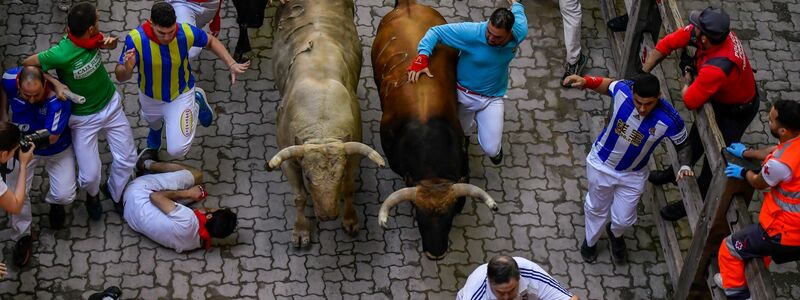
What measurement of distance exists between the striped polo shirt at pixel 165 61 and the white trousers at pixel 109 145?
38 cm

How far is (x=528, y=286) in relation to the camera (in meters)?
8.45

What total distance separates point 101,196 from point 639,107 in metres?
5.50

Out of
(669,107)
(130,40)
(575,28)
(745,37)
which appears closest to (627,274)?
(669,107)

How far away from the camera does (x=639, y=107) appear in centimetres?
994

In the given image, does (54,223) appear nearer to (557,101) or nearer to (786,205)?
(557,101)

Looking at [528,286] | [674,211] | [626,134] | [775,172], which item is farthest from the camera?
[674,211]

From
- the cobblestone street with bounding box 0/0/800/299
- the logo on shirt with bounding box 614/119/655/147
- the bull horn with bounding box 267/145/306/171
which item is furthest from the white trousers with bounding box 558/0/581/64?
the bull horn with bounding box 267/145/306/171

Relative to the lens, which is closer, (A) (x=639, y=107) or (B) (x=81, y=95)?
(A) (x=639, y=107)

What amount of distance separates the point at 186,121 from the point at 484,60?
2.99 meters

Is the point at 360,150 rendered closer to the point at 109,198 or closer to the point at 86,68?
the point at 86,68

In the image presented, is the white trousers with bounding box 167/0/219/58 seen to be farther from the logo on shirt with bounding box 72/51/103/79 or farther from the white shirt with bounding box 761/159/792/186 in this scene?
the white shirt with bounding box 761/159/792/186

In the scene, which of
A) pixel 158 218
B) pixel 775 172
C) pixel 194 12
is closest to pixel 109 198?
pixel 158 218

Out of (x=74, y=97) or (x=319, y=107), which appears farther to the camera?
(x=319, y=107)

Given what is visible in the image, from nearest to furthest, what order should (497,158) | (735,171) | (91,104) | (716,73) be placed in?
(735,171) → (716,73) → (91,104) → (497,158)
